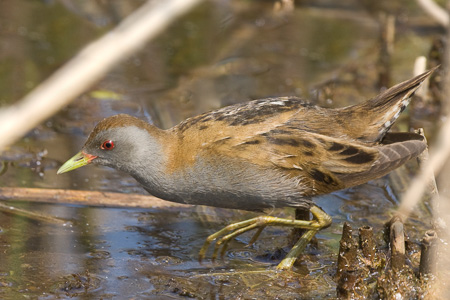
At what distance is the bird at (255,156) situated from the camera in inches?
171

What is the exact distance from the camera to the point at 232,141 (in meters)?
4.38

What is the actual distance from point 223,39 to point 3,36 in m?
2.78

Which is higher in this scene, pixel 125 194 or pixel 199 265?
pixel 125 194

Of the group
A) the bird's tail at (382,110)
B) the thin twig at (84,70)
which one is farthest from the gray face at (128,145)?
the thin twig at (84,70)

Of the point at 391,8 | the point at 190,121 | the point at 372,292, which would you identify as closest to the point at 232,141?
the point at 190,121

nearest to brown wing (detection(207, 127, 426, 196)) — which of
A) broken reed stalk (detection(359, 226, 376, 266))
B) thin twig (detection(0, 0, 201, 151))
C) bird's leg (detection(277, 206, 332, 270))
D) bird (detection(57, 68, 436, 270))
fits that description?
bird (detection(57, 68, 436, 270))

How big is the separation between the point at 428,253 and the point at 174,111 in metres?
3.74

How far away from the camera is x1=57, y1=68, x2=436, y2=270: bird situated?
14.3 feet

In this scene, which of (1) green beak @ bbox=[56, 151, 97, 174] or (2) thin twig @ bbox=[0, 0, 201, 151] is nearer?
(2) thin twig @ bbox=[0, 0, 201, 151]

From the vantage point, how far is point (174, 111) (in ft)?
23.5

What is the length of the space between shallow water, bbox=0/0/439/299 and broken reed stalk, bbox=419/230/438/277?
58cm

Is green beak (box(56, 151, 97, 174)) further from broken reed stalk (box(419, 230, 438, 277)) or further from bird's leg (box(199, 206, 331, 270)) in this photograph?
broken reed stalk (box(419, 230, 438, 277))

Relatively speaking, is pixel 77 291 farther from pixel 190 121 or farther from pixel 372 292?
pixel 372 292

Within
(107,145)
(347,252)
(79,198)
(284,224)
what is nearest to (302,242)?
(284,224)
